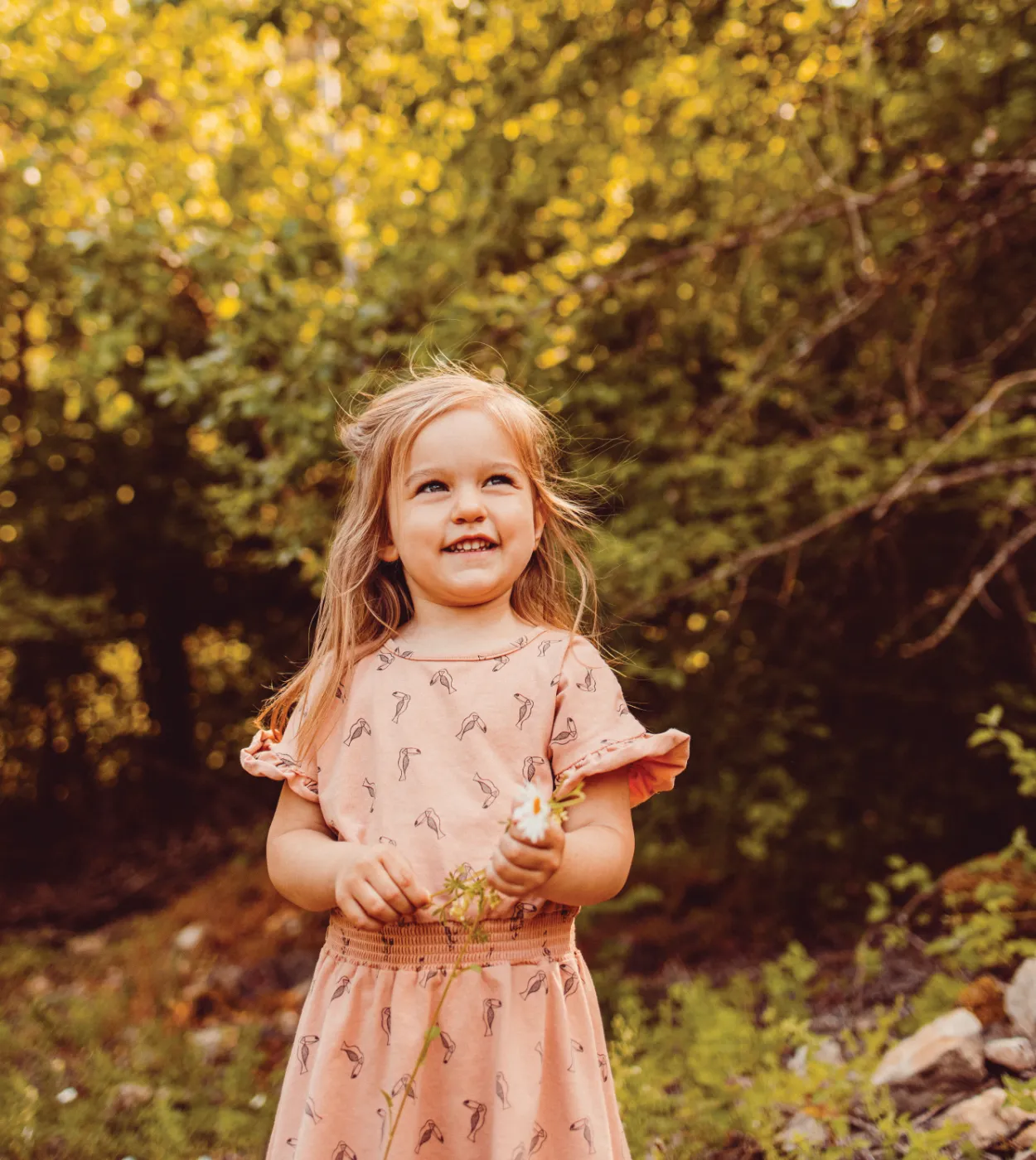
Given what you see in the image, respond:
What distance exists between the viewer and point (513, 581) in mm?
1771

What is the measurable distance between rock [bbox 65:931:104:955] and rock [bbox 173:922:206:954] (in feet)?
1.39

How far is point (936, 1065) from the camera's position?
2566 mm

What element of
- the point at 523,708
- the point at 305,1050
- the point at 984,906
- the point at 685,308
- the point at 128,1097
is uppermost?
the point at 685,308

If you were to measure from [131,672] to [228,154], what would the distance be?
3.56 metres

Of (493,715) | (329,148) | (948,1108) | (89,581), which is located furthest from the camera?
(89,581)

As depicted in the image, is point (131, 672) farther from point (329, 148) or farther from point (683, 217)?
point (683, 217)

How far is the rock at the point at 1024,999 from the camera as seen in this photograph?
2.67 m

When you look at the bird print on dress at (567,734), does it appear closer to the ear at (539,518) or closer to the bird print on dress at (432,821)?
the bird print on dress at (432,821)

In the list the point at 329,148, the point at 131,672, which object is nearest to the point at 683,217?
the point at 329,148

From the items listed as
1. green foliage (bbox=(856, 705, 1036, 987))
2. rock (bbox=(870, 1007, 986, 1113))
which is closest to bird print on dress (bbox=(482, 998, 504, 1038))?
rock (bbox=(870, 1007, 986, 1113))

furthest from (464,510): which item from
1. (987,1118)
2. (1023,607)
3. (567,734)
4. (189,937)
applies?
(189,937)

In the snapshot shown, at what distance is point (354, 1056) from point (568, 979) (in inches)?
12.5

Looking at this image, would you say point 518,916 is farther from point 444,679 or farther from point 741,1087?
point 741,1087

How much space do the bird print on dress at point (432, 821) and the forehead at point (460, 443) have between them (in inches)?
20.1
